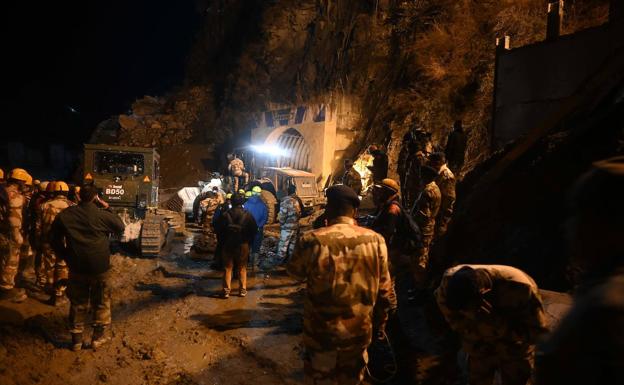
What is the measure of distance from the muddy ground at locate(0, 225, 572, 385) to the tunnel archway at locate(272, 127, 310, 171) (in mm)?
12673

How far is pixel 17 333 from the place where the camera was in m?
5.36

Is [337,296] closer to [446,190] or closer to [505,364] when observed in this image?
[505,364]

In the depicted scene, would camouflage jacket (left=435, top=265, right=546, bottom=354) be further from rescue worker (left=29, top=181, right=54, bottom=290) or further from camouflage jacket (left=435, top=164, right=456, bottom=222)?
rescue worker (left=29, top=181, right=54, bottom=290)

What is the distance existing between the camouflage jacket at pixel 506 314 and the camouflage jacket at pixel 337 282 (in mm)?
565

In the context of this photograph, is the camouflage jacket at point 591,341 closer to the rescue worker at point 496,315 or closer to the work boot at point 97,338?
the rescue worker at point 496,315

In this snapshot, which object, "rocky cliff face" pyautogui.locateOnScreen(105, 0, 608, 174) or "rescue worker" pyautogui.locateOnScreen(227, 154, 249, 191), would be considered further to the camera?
"rescue worker" pyautogui.locateOnScreen(227, 154, 249, 191)

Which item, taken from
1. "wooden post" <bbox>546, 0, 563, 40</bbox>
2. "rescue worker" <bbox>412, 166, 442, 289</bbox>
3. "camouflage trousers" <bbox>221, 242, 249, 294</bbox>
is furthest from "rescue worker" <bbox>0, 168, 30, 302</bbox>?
"wooden post" <bbox>546, 0, 563, 40</bbox>

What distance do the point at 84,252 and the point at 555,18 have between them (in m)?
8.65

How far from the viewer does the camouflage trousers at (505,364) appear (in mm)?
2891

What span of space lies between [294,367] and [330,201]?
2.58m

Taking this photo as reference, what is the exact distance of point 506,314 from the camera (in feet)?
9.37

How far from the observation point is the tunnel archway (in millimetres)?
19873

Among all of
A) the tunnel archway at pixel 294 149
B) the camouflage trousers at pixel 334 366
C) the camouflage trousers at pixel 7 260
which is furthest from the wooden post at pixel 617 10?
the tunnel archway at pixel 294 149

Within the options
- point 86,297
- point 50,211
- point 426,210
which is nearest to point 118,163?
point 50,211
